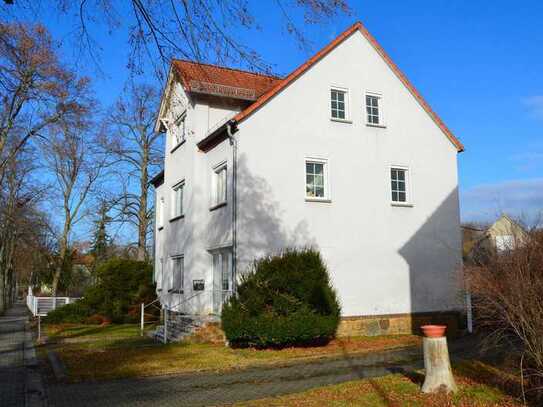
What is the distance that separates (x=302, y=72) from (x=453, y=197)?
7.80m

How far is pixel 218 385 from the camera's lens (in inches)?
418

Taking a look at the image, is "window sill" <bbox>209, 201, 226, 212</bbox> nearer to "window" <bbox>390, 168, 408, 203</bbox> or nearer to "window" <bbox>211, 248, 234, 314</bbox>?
"window" <bbox>211, 248, 234, 314</bbox>

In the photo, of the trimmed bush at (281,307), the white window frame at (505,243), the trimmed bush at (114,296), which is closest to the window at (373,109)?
the trimmed bush at (281,307)

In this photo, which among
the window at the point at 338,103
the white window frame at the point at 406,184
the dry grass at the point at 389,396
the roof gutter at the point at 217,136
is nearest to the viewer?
the dry grass at the point at 389,396

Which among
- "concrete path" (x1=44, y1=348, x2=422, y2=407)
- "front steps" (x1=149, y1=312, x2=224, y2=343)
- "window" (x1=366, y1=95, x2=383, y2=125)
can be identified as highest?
"window" (x1=366, y1=95, x2=383, y2=125)

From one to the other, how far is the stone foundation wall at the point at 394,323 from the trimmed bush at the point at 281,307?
246cm

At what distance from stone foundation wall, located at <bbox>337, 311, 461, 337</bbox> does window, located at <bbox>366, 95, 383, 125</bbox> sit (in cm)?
717

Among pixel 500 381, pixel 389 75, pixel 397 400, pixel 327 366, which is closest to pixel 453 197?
pixel 389 75

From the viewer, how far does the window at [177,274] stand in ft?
70.5

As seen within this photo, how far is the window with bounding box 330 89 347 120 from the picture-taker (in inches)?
760

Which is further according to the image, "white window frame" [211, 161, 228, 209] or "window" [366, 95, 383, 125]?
"window" [366, 95, 383, 125]

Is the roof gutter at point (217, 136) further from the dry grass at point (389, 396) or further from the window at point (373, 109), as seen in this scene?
the dry grass at point (389, 396)

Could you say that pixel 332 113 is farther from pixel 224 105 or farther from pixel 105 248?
pixel 105 248

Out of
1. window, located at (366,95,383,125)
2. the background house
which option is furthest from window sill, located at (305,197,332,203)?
the background house
